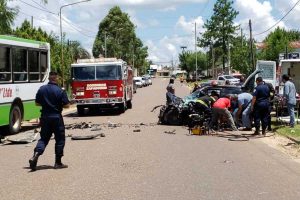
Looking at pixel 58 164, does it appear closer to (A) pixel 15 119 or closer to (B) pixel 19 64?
(A) pixel 15 119

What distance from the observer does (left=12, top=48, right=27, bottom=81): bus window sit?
1704cm

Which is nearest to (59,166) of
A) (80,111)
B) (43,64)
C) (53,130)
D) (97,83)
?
(53,130)

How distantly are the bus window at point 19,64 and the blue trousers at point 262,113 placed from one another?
24.9 feet

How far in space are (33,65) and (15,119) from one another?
2312mm

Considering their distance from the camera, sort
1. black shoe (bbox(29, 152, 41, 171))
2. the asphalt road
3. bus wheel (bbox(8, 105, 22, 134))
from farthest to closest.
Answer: bus wheel (bbox(8, 105, 22, 134))
black shoe (bbox(29, 152, 41, 171))
the asphalt road

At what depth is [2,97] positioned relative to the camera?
16.0 m

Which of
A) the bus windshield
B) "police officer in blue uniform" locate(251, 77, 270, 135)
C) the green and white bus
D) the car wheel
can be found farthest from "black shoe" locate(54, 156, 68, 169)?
the bus windshield

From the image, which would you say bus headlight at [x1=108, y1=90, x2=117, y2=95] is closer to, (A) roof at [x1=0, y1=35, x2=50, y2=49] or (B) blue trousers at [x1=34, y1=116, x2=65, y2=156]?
(A) roof at [x1=0, y1=35, x2=50, y2=49]

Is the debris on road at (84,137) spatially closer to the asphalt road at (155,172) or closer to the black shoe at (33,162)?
the asphalt road at (155,172)

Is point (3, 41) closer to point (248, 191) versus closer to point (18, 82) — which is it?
point (18, 82)

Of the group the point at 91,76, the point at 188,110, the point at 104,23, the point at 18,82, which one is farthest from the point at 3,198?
the point at 104,23

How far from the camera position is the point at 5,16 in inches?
1046

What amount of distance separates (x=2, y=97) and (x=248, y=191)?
9900 millimetres

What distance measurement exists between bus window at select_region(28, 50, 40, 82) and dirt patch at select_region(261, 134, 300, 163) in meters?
8.18
